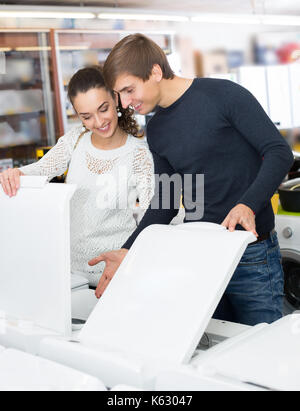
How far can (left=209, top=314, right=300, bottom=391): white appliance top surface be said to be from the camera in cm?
89

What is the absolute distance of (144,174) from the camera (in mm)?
1775

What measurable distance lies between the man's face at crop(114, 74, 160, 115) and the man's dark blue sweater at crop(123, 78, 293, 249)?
0.28 ft

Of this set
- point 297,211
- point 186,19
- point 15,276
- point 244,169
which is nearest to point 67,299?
point 15,276

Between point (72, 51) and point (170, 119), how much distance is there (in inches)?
179

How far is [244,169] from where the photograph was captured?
1555 mm

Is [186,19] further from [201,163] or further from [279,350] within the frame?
[279,350]

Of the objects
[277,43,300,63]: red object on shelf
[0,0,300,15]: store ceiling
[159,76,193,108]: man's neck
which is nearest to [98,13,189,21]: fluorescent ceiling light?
[0,0,300,15]: store ceiling

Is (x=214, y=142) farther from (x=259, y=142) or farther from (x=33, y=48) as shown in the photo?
(x=33, y=48)

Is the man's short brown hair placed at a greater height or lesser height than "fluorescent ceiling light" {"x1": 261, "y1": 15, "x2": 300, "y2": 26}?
lesser

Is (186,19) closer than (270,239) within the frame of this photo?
No

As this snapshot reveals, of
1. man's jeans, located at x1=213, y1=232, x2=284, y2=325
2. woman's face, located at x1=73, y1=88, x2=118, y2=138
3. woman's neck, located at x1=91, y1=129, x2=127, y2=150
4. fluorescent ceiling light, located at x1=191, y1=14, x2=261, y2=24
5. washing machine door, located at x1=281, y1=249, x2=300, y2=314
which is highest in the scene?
fluorescent ceiling light, located at x1=191, y1=14, x2=261, y2=24

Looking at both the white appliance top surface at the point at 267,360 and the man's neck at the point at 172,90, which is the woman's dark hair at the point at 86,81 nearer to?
the man's neck at the point at 172,90

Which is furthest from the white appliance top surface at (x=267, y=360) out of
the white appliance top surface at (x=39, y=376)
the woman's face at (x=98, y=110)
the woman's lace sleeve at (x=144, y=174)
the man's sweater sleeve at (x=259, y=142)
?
the woman's face at (x=98, y=110)

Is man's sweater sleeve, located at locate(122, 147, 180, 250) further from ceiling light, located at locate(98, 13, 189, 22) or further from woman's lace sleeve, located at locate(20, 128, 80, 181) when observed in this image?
→ ceiling light, located at locate(98, 13, 189, 22)
